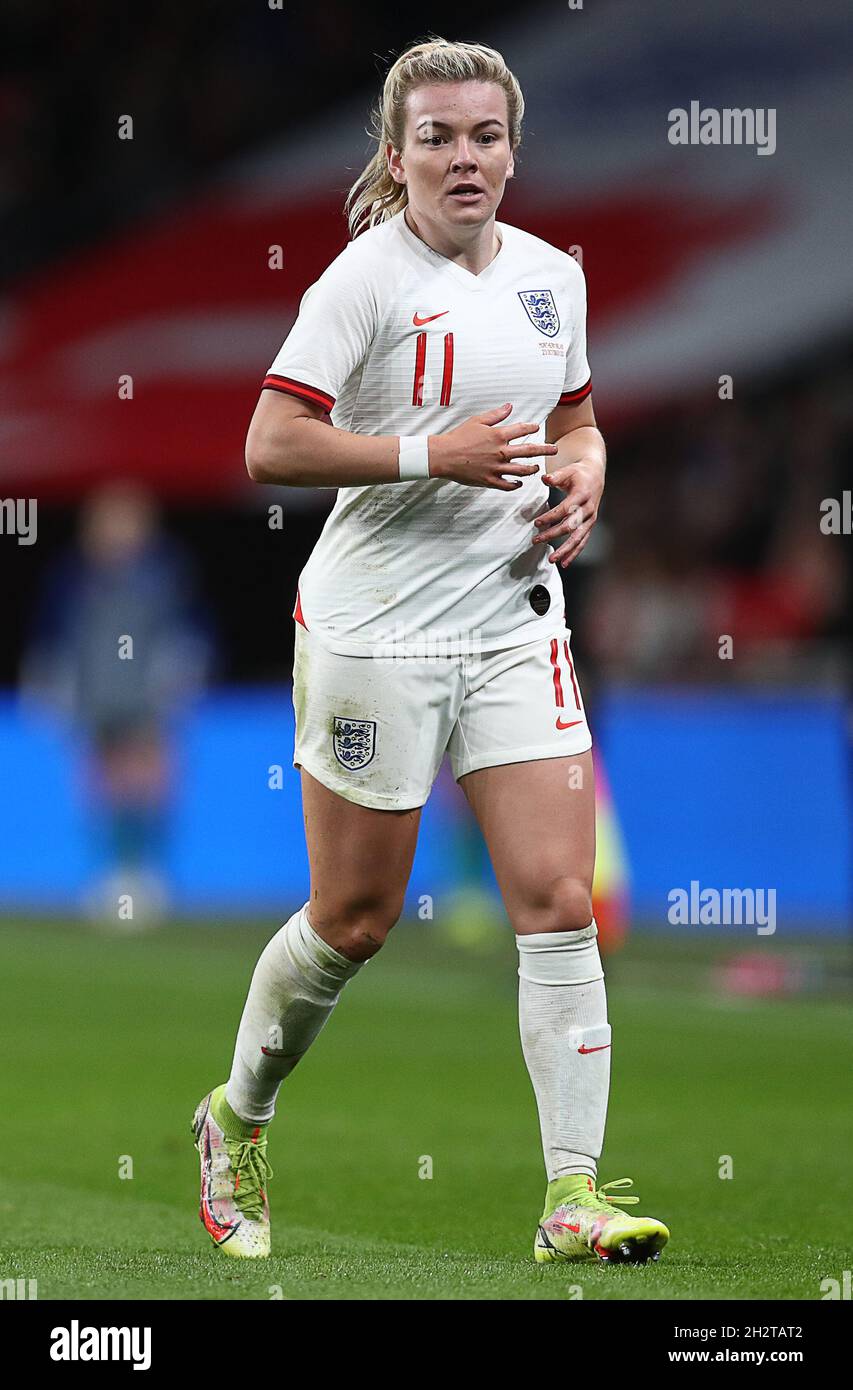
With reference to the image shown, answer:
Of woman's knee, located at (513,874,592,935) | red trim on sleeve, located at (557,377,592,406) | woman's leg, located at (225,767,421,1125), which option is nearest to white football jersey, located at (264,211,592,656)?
red trim on sleeve, located at (557,377,592,406)

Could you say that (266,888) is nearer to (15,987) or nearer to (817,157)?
(15,987)

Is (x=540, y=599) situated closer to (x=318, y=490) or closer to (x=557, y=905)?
(x=557, y=905)

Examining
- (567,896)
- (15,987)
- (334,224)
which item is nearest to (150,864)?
(15,987)

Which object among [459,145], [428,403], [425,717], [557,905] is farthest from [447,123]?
[557,905]

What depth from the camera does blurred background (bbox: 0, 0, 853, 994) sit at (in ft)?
38.1

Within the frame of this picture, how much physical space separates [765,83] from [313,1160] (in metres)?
10.7

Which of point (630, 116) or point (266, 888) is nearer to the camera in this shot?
point (266, 888)

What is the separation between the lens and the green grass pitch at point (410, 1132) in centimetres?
456

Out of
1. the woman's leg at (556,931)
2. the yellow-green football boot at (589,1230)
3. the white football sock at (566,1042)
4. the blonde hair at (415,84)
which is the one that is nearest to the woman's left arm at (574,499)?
the woman's leg at (556,931)

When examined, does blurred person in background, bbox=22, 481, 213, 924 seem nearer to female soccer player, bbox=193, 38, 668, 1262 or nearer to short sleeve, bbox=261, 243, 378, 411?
female soccer player, bbox=193, 38, 668, 1262

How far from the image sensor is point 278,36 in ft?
59.0

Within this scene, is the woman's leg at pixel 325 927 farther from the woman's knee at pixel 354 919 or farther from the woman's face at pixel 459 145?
the woman's face at pixel 459 145

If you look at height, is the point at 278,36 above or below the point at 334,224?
Answer: above

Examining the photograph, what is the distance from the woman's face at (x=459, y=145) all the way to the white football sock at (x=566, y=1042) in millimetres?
1515
